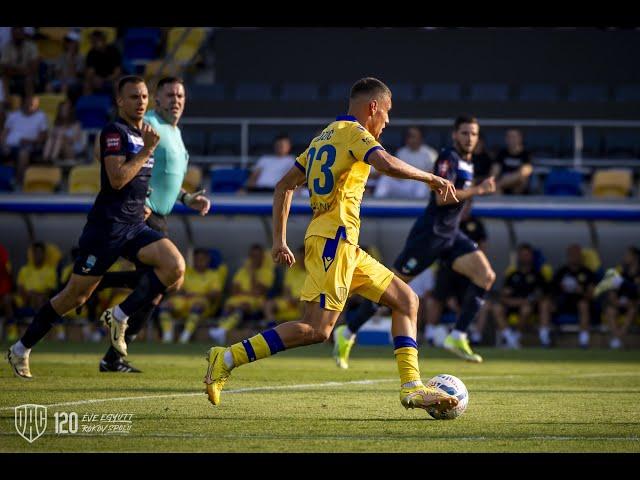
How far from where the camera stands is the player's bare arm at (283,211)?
7.95m

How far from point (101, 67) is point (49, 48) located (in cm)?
349

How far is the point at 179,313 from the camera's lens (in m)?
19.8

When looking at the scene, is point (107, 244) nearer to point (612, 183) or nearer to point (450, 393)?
point (450, 393)

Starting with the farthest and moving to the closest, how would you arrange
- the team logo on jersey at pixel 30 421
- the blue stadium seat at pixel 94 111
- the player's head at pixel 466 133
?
the blue stadium seat at pixel 94 111 → the player's head at pixel 466 133 → the team logo on jersey at pixel 30 421

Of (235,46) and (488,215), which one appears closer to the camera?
(488,215)

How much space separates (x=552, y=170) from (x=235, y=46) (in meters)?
9.43

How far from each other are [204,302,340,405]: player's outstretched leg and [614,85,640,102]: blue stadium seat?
1884 centimetres

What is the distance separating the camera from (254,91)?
26.0m

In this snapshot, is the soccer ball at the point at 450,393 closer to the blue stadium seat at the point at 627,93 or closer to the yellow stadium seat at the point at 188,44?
the yellow stadium seat at the point at 188,44

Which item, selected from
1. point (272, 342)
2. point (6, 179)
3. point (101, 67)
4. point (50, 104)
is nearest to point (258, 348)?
point (272, 342)

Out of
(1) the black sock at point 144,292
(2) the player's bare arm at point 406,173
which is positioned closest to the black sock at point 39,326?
(1) the black sock at point 144,292

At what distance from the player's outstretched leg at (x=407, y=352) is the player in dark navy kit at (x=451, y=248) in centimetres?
436
